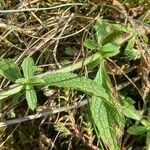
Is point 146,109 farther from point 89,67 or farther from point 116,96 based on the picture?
point 89,67

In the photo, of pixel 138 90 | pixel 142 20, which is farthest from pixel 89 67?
pixel 142 20

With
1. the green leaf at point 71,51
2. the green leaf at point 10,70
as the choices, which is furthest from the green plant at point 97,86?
the green leaf at point 71,51

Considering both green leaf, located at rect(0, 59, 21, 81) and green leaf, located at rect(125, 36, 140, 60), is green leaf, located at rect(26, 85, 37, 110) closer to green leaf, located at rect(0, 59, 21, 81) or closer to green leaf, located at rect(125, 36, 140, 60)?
green leaf, located at rect(0, 59, 21, 81)

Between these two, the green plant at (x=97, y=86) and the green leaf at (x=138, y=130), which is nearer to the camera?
the green plant at (x=97, y=86)

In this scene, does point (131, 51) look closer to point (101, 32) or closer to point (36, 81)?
point (101, 32)

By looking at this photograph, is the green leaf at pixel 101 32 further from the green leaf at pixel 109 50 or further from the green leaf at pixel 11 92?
the green leaf at pixel 11 92

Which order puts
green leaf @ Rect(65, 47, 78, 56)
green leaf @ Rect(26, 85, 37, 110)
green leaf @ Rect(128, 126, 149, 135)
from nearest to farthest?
1. green leaf @ Rect(26, 85, 37, 110)
2. green leaf @ Rect(128, 126, 149, 135)
3. green leaf @ Rect(65, 47, 78, 56)

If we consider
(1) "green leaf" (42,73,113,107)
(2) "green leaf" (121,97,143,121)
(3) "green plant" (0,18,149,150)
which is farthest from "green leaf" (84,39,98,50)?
(2) "green leaf" (121,97,143,121)
